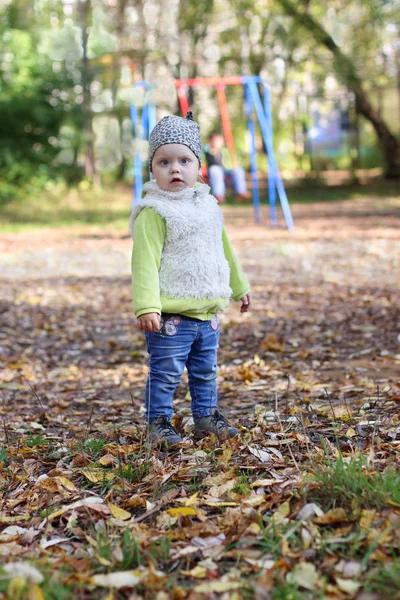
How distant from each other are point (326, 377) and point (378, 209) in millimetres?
13093

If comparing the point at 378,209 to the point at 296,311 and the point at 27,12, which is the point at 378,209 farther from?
the point at 27,12

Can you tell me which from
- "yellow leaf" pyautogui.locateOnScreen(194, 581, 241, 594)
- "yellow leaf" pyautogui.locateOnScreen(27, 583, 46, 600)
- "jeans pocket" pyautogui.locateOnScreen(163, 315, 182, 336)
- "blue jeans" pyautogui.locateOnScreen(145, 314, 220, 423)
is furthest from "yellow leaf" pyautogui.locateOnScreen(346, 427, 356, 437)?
"yellow leaf" pyautogui.locateOnScreen(27, 583, 46, 600)

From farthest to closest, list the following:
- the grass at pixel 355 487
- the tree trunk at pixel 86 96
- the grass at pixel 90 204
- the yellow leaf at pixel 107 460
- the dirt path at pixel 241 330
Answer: the tree trunk at pixel 86 96
the grass at pixel 90 204
the dirt path at pixel 241 330
the yellow leaf at pixel 107 460
the grass at pixel 355 487

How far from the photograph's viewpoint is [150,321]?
3312mm

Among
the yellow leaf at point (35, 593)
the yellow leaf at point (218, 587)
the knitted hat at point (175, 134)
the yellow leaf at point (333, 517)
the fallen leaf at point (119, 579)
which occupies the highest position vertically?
the knitted hat at point (175, 134)

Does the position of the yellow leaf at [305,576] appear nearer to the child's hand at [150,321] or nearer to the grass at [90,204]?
the child's hand at [150,321]

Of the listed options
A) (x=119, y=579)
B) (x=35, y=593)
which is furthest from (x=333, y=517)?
(x=35, y=593)

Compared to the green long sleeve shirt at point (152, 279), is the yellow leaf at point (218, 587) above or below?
below

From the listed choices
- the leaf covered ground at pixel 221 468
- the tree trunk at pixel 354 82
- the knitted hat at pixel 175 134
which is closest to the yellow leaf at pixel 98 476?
the leaf covered ground at pixel 221 468

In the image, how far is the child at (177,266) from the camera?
11.4 ft

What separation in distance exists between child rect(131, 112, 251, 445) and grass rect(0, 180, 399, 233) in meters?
12.8

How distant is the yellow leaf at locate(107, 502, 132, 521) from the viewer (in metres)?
2.71

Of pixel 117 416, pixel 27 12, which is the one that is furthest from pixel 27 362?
pixel 27 12

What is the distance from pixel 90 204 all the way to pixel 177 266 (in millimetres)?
17025
